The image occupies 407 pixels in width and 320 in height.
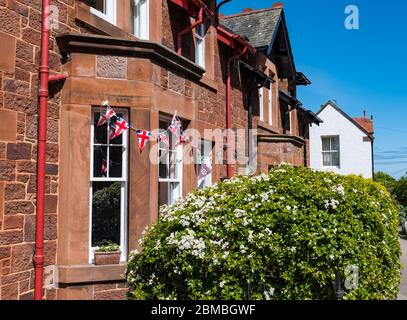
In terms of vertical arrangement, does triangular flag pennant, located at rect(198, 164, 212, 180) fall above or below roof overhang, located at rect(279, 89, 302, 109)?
below

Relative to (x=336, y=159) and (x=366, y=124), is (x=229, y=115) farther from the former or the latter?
(x=366, y=124)

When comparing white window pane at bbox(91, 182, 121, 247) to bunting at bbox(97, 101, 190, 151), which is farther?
white window pane at bbox(91, 182, 121, 247)

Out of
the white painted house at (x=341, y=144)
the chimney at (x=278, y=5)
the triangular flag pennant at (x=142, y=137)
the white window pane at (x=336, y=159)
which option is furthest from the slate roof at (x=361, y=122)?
the triangular flag pennant at (x=142, y=137)

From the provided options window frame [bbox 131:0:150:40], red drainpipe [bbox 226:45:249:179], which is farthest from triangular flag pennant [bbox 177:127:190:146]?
red drainpipe [bbox 226:45:249:179]

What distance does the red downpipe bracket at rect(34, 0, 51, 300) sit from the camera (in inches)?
213

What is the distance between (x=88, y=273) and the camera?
5926 mm

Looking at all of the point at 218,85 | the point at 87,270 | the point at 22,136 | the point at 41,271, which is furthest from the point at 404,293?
the point at 22,136

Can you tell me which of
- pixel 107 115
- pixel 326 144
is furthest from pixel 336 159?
pixel 107 115

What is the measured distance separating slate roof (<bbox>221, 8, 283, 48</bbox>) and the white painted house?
13793mm

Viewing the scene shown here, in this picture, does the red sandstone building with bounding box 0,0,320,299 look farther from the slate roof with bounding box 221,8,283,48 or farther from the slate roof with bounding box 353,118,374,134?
the slate roof with bounding box 353,118,374,134

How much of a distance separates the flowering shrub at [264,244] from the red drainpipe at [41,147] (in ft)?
3.99

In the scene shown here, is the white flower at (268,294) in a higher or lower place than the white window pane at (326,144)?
lower

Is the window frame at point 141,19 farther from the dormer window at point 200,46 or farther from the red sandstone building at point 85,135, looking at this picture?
the dormer window at point 200,46

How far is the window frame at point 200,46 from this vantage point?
10.3 meters
